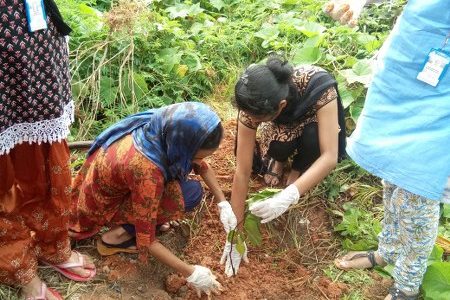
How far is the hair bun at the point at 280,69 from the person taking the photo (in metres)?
2.03

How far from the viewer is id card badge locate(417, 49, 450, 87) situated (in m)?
1.54

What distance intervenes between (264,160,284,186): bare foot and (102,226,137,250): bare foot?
85 cm

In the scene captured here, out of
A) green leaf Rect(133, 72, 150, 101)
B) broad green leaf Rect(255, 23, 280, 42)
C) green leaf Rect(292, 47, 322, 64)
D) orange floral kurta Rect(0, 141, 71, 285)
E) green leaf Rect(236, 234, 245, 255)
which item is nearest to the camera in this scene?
orange floral kurta Rect(0, 141, 71, 285)

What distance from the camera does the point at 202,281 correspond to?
212 centimetres

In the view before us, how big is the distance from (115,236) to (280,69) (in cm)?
108

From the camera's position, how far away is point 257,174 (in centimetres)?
284

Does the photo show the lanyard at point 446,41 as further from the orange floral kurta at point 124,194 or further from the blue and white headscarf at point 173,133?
the orange floral kurta at point 124,194

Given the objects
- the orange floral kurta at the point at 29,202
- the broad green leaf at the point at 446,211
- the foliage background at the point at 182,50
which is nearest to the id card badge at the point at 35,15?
the orange floral kurta at the point at 29,202

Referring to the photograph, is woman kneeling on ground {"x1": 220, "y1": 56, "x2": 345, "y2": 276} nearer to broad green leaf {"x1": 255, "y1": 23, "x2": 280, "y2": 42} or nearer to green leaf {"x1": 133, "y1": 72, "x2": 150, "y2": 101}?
green leaf {"x1": 133, "y1": 72, "x2": 150, "y2": 101}

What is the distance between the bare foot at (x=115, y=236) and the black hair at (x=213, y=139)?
2.32 ft

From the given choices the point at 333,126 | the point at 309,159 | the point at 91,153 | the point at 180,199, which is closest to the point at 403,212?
the point at 333,126

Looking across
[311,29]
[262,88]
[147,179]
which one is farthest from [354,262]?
[311,29]

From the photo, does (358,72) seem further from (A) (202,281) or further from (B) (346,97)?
(A) (202,281)

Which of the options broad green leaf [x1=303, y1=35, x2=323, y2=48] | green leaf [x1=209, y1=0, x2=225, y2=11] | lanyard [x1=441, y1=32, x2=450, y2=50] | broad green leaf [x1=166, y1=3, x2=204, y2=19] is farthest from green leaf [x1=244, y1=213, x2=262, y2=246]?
green leaf [x1=209, y1=0, x2=225, y2=11]
